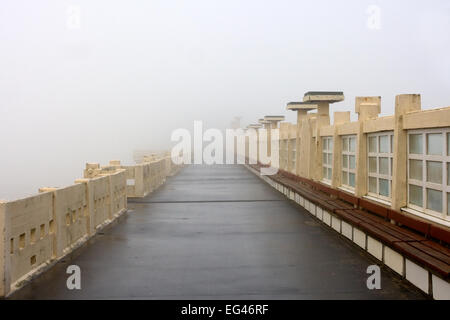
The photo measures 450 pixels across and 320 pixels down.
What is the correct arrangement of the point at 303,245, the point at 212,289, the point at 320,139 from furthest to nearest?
the point at 320,139 → the point at 303,245 → the point at 212,289

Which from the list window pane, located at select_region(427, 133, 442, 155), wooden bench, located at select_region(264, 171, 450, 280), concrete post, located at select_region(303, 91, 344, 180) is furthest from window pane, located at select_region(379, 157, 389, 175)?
concrete post, located at select_region(303, 91, 344, 180)

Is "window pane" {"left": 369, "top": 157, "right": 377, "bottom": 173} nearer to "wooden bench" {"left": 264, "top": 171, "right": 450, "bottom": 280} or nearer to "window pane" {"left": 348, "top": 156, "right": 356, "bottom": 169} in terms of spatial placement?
"wooden bench" {"left": 264, "top": 171, "right": 450, "bottom": 280}

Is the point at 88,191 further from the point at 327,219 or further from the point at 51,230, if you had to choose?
the point at 327,219

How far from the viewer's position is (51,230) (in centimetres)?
736

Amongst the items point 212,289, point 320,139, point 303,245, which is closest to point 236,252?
point 303,245

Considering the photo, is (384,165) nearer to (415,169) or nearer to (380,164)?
(380,164)

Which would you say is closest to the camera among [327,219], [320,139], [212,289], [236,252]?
[212,289]

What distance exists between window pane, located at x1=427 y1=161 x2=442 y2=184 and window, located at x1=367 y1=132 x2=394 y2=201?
1.70 m

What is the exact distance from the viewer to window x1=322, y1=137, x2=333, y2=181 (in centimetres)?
1358

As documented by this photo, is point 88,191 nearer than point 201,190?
Yes

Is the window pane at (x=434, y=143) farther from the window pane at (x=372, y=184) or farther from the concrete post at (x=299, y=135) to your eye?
the concrete post at (x=299, y=135)

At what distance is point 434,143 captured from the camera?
672 centimetres
